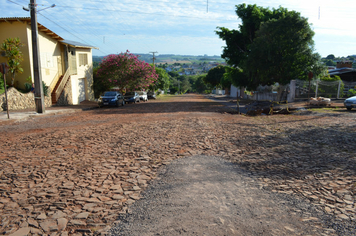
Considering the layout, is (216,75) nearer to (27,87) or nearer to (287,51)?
(287,51)

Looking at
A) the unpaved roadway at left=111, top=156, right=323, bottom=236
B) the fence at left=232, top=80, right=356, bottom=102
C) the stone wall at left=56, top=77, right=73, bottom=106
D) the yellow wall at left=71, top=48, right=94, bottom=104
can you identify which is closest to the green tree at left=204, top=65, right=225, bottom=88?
the yellow wall at left=71, top=48, right=94, bottom=104

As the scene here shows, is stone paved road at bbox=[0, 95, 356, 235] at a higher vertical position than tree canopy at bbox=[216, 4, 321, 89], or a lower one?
lower

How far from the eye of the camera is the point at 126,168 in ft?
19.6

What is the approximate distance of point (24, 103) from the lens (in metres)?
21.2

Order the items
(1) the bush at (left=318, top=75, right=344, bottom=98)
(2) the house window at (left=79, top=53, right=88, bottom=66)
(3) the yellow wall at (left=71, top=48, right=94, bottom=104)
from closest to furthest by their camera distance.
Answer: (1) the bush at (left=318, top=75, right=344, bottom=98), (3) the yellow wall at (left=71, top=48, right=94, bottom=104), (2) the house window at (left=79, top=53, right=88, bottom=66)

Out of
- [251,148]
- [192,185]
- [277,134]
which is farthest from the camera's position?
[277,134]

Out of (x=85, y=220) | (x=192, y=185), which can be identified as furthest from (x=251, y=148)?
(x=85, y=220)

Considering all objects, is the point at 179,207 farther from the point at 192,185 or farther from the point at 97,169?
the point at 97,169

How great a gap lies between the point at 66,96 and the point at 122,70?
1047 cm

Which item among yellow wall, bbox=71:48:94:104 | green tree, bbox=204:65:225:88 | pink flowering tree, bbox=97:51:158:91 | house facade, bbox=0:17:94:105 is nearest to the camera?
house facade, bbox=0:17:94:105

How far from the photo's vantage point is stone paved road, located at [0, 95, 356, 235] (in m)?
3.81

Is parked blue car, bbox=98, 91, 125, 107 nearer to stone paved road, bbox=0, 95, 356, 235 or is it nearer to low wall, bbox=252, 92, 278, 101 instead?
stone paved road, bbox=0, 95, 356, 235

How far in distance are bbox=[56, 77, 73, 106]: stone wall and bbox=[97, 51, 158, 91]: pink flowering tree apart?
23.8ft

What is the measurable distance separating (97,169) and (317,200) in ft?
14.2
